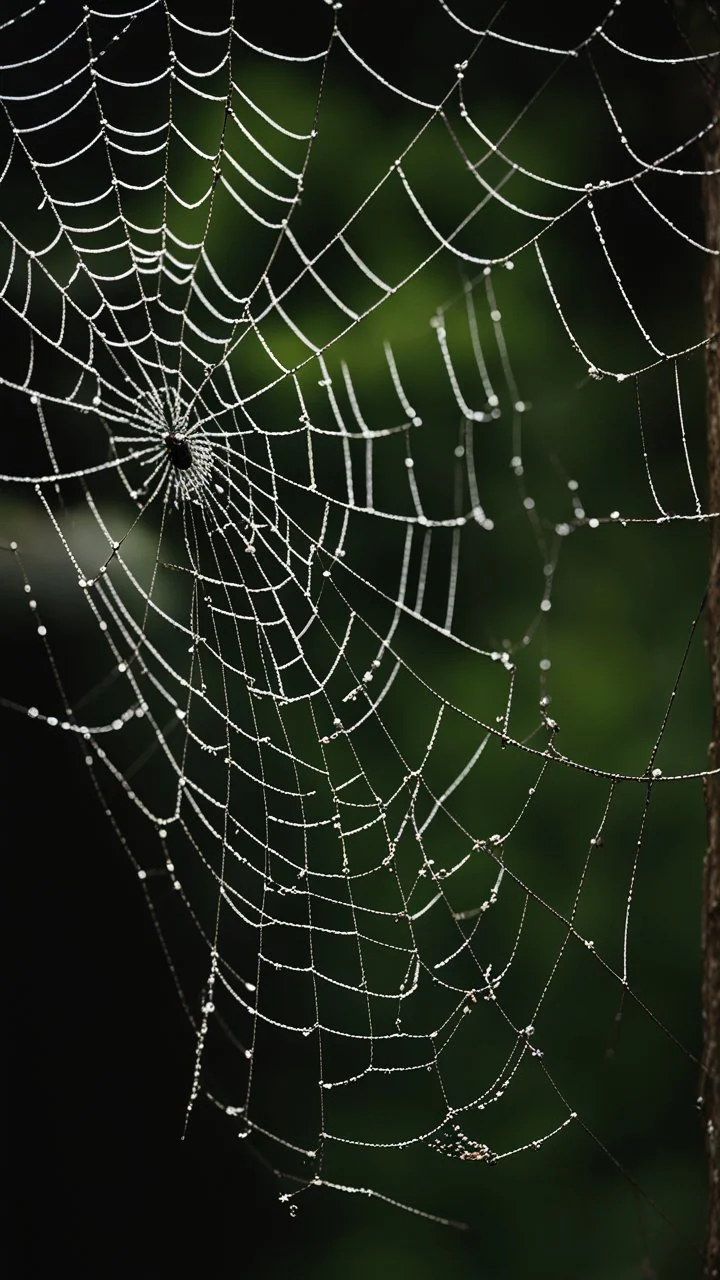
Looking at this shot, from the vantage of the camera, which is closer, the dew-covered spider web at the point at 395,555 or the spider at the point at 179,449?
the spider at the point at 179,449

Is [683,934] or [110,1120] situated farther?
[683,934]

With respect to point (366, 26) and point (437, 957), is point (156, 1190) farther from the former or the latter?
point (366, 26)

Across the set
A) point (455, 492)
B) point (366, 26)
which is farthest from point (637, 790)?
point (366, 26)

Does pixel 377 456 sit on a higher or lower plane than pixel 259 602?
higher

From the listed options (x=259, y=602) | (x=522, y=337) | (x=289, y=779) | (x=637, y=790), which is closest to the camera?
(x=259, y=602)
